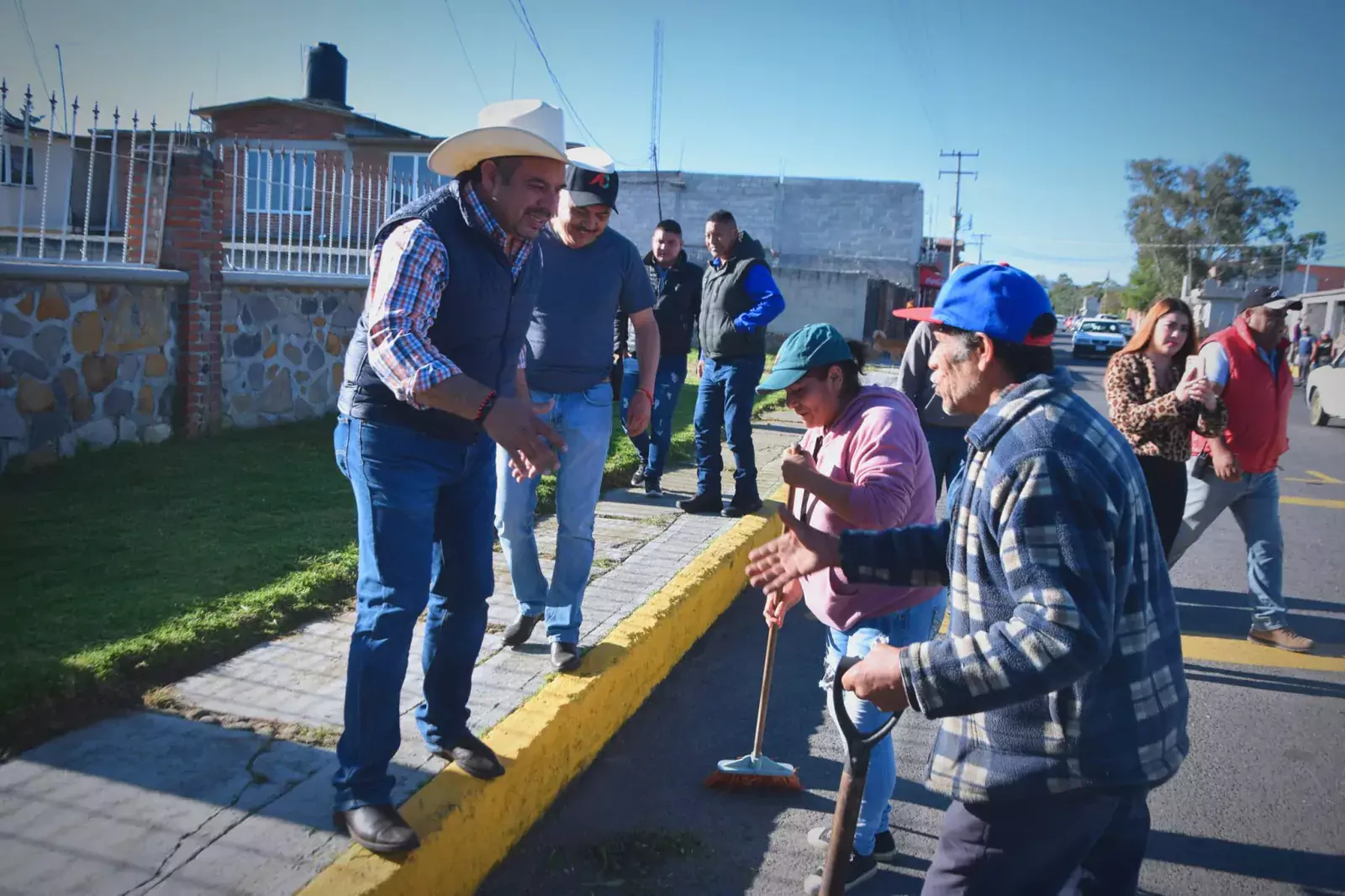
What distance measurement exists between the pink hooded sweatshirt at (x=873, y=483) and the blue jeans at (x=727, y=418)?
4110 mm

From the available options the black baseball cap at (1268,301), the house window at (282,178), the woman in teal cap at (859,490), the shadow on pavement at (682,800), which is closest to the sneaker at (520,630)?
the shadow on pavement at (682,800)

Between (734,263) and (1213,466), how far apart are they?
3.47 m

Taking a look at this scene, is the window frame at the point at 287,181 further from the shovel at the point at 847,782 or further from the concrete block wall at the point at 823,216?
the concrete block wall at the point at 823,216

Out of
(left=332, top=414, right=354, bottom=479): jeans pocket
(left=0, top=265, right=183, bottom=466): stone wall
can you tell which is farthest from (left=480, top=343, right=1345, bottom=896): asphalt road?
(left=0, top=265, right=183, bottom=466): stone wall

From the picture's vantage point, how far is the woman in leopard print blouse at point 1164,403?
5.23m

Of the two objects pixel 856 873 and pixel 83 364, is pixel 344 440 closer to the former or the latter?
pixel 856 873

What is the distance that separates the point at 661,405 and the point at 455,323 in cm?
531

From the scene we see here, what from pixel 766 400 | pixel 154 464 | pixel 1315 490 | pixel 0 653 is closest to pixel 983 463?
pixel 0 653

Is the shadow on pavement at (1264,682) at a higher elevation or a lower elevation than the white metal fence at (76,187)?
lower

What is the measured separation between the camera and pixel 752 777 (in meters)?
3.99

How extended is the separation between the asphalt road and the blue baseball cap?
6.70 feet

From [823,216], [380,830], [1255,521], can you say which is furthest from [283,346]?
[823,216]

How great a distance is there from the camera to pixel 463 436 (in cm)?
316

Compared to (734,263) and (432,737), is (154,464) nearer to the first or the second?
(734,263)
